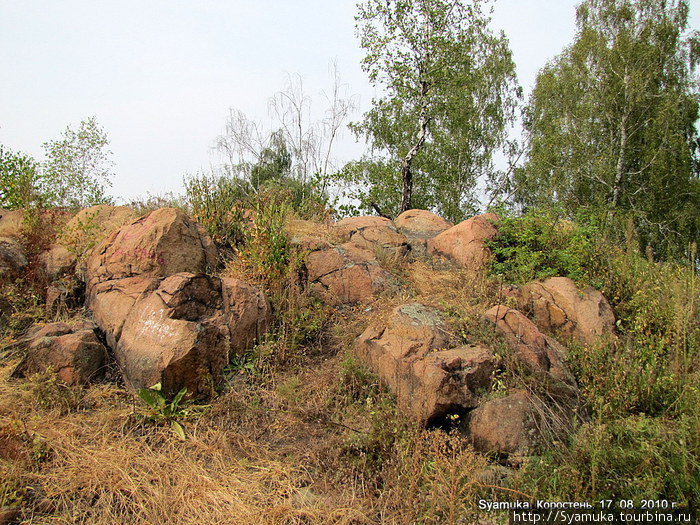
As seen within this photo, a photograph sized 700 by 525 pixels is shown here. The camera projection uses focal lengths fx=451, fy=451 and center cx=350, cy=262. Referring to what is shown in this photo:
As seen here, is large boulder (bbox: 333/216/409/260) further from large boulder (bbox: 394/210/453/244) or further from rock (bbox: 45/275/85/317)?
rock (bbox: 45/275/85/317)

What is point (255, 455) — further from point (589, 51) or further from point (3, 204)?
point (589, 51)

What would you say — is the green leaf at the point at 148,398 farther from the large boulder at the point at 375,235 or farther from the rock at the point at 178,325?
the large boulder at the point at 375,235

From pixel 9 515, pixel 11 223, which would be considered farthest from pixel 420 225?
pixel 9 515

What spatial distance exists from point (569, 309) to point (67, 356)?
600 centimetres

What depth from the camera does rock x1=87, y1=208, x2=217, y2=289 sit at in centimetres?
583

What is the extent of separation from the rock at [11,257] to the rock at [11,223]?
234mm

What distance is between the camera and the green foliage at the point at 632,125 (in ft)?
53.9

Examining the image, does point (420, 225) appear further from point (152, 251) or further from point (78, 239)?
point (78, 239)

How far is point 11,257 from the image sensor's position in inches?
246

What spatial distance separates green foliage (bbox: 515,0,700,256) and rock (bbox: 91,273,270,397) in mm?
14360

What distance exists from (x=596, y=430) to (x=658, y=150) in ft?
54.0

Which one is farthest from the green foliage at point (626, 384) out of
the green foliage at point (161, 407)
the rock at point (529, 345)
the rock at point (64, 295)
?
the rock at point (64, 295)

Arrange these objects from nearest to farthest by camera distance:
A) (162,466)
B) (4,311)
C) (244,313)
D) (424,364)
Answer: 1. (162,466)
2. (424,364)
3. (244,313)
4. (4,311)

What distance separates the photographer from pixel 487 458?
3881 mm
